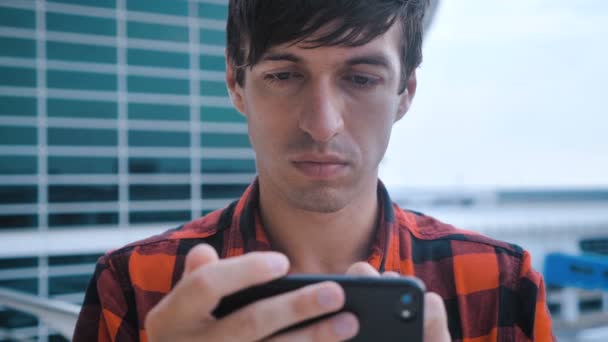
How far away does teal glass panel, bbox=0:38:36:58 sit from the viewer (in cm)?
1652

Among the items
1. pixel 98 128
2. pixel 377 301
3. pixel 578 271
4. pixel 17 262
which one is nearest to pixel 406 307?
pixel 377 301

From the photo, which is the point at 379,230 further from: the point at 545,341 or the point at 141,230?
the point at 141,230

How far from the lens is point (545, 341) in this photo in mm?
925

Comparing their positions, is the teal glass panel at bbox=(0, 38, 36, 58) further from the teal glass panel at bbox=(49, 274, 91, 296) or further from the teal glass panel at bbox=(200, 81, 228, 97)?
the teal glass panel at bbox=(49, 274, 91, 296)

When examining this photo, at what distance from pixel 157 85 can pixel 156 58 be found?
996 mm

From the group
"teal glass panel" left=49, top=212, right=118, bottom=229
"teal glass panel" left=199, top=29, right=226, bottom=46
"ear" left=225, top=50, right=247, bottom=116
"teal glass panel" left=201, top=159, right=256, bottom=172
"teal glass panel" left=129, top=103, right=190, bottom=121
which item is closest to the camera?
"ear" left=225, top=50, right=247, bottom=116

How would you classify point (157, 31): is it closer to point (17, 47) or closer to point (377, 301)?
point (17, 47)

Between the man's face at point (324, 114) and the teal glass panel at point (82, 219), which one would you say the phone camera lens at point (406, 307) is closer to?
the man's face at point (324, 114)

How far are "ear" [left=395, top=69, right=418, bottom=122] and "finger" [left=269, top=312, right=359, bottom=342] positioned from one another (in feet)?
1.99

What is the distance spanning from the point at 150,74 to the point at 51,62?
3310mm

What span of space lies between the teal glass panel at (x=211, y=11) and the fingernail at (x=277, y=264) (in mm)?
20420

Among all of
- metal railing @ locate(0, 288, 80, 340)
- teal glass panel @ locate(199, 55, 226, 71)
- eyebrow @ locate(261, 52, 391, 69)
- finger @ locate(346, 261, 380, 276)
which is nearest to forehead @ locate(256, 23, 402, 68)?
eyebrow @ locate(261, 52, 391, 69)

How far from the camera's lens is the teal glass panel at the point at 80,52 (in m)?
17.2

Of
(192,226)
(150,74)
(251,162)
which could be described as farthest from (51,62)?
(192,226)
